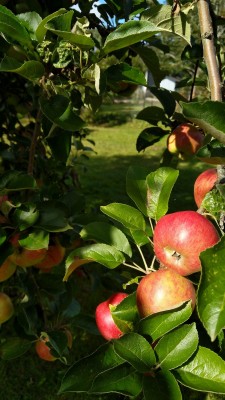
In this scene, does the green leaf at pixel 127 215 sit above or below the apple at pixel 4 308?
above

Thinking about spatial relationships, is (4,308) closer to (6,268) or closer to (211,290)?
(6,268)

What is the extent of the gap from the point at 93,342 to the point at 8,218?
1422 millimetres

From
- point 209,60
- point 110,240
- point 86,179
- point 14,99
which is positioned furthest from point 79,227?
point 86,179

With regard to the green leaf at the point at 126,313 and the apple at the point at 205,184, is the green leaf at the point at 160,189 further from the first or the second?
the green leaf at the point at 126,313

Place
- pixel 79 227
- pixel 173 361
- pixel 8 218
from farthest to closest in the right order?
pixel 79 227
pixel 8 218
pixel 173 361

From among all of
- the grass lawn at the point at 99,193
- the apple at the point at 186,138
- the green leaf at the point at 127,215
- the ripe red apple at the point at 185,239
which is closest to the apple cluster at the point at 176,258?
the ripe red apple at the point at 185,239

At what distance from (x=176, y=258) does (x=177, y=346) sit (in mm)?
130

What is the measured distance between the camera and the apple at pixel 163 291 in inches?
25.7

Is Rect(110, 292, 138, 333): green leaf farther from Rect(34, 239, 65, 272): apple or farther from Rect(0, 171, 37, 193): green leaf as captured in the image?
Rect(34, 239, 65, 272): apple

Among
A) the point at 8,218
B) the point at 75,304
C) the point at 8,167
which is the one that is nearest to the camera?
the point at 8,218

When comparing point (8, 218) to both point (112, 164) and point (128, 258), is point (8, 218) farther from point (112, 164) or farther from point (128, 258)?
point (112, 164)

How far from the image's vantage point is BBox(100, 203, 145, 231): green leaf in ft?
2.62

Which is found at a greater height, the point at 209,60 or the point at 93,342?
the point at 209,60

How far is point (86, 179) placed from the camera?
580 cm
